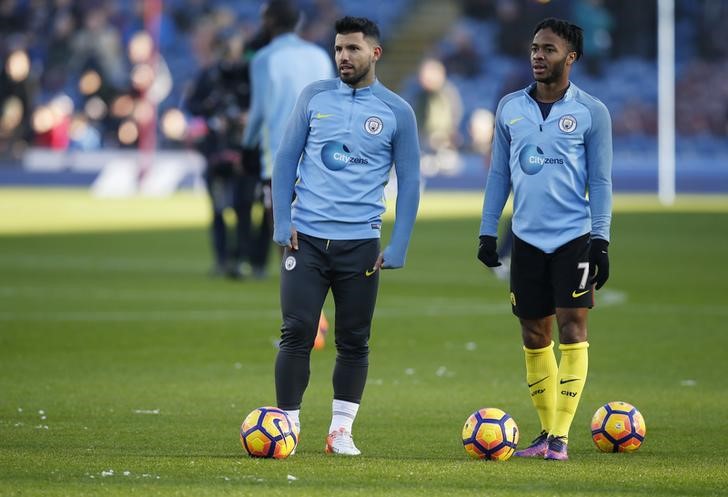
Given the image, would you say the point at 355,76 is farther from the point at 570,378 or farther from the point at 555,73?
the point at 570,378

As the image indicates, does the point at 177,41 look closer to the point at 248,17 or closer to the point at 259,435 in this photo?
the point at 248,17

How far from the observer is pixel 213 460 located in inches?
295

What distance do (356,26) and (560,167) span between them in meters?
1.19

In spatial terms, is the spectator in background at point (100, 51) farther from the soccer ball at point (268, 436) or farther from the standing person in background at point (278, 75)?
the soccer ball at point (268, 436)

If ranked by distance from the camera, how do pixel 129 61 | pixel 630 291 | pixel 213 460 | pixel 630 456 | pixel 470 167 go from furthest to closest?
pixel 129 61 < pixel 470 167 < pixel 630 291 < pixel 630 456 < pixel 213 460

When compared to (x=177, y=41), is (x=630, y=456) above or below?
below

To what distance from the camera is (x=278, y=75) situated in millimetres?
12141

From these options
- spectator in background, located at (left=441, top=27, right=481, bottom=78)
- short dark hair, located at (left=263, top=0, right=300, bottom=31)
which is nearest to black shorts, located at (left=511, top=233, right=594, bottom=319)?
short dark hair, located at (left=263, top=0, right=300, bottom=31)

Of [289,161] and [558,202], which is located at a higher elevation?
[289,161]

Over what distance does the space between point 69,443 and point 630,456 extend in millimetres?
2738

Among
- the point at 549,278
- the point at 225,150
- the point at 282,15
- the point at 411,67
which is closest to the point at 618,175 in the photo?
the point at 411,67

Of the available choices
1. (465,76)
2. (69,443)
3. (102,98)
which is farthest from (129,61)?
(69,443)

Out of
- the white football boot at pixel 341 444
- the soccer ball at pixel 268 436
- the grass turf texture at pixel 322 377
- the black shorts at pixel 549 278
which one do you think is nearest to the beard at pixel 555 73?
the black shorts at pixel 549 278

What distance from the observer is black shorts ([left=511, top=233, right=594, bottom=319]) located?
789 cm
